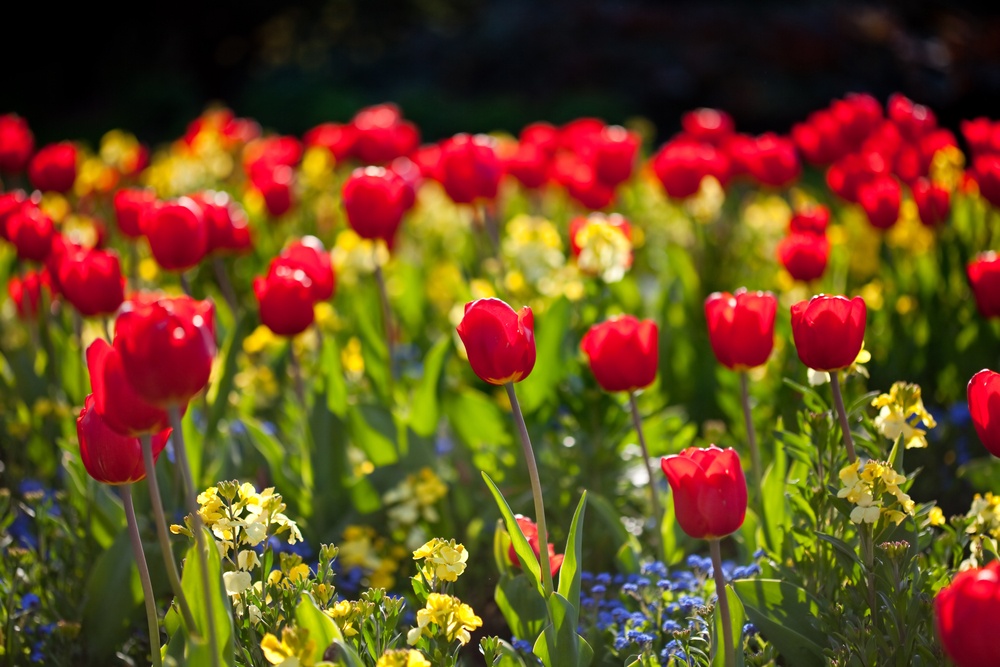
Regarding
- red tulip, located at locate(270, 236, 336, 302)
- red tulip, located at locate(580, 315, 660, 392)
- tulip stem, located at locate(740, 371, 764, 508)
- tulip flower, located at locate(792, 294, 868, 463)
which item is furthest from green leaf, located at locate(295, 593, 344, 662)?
red tulip, located at locate(270, 236, 336, 302)

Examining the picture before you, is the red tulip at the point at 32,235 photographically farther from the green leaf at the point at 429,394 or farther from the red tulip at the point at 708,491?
the red tulip at the point at 708,491

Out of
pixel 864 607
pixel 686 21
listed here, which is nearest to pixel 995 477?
pixel 864 607

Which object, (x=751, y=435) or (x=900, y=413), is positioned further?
(x=751, y=435)

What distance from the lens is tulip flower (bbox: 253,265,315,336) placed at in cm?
235

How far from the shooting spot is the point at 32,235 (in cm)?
289

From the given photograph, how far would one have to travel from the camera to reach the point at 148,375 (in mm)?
1348

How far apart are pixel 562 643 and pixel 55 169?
300 cm

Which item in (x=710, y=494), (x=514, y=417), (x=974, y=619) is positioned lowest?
(x=514, y=417)

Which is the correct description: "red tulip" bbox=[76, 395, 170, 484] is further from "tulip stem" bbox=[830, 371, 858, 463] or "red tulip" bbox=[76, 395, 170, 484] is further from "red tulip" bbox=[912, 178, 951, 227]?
"red tulip" bbox=[912, 178, 951, 227]

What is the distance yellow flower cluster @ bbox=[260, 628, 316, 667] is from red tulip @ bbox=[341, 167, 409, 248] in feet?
5.09

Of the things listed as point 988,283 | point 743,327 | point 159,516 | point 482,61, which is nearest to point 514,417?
point 743,327

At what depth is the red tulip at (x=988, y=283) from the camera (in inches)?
92.3

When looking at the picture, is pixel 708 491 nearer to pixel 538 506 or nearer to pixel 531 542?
pixel 538 506

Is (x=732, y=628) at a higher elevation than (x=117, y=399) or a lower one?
lower
